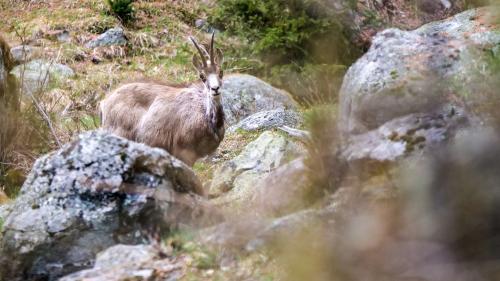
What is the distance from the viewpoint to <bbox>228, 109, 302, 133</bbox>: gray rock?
32.6ft

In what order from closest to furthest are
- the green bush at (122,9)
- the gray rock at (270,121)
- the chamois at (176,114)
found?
the chamois at (176,114) < the gray rock at (270,121) < the green bush at (122,9)

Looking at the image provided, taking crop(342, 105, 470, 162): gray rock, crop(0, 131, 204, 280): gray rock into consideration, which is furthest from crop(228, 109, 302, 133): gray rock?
crop(342, 105, 470, 162): gray rock

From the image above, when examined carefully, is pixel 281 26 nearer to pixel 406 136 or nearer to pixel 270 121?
pixel 270 121

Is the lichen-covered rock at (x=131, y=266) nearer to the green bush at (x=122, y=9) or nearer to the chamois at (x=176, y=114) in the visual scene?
the chamois at (x=176, y=114)

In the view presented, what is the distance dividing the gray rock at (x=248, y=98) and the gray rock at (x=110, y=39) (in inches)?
179

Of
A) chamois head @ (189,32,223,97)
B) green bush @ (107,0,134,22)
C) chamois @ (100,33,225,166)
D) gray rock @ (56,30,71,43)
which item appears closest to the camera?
chamois head @ (189,32,223,97)

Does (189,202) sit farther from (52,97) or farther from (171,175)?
(52,97)

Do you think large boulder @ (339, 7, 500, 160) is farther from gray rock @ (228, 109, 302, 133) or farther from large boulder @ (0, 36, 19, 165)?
large boulder @ (0, 36, 19, 165)

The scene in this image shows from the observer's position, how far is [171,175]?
4980 millimetres

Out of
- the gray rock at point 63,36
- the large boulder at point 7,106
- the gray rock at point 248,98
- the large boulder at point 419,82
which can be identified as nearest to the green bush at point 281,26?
the gray rock at point 248,98

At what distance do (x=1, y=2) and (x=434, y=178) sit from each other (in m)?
16.3

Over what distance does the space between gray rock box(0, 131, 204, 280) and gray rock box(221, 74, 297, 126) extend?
6.81m

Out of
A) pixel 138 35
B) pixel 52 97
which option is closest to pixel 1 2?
pixel 138 35

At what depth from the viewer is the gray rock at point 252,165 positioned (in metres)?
7.00
